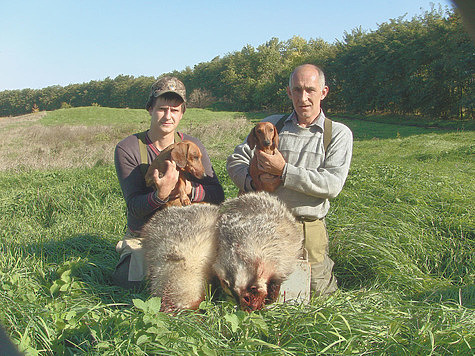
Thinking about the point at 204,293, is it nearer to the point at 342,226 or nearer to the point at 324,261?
the point at 324,261

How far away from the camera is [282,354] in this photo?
2174 mm

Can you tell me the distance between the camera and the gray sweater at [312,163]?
11.5ft

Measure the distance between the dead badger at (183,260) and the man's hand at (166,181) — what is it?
781 millimetres

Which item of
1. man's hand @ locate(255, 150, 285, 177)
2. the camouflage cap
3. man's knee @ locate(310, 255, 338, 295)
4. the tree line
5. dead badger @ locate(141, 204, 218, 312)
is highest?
the tree line

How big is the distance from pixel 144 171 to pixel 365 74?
136 feet

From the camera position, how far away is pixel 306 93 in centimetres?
375

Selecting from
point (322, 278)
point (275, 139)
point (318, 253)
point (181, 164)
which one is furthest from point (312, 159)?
point (181, 164)

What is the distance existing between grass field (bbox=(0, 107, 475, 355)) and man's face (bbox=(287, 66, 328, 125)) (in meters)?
1.87

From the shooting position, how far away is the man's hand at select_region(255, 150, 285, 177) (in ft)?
10.8

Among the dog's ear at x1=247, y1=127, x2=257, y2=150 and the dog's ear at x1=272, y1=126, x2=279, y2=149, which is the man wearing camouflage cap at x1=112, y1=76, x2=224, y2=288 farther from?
the dog's ear at x1=272, y1=126, x2=279, y2=149

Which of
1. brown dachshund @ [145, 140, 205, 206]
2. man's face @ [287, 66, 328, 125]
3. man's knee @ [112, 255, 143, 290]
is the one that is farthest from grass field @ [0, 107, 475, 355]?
man's face @ [287, 66, 328, 125]

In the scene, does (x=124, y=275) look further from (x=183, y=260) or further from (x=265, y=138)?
(x=265, y=138)

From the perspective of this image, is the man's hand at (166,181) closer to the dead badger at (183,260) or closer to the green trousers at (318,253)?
the dead badger at (183,260)

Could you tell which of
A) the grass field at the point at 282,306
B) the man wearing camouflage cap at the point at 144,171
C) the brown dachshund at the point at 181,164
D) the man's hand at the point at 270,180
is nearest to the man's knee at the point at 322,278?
the grass field at the point at 282,306
